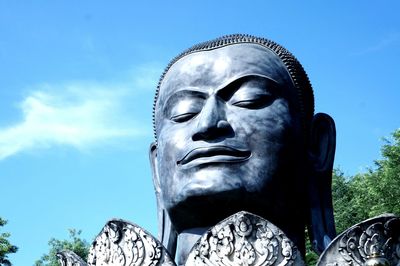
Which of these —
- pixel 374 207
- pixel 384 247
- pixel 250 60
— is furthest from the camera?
pixel 374 207

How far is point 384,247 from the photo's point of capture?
455cm

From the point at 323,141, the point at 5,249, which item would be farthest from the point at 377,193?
the point at 323,141

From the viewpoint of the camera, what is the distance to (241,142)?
536 centimetres

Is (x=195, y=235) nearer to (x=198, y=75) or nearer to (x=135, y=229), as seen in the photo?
(x=135, y=229)

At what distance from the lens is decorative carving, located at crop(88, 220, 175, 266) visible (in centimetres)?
478

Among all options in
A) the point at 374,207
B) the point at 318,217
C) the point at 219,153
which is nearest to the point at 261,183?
the point at 219,153

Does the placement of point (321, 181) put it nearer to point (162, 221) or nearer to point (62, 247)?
point (162, 221)

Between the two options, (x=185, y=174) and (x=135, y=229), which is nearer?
(x=135, y=229)

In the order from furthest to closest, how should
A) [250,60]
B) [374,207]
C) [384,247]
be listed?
[374,207] → [250,60] → [384,247]

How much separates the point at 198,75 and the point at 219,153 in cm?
75

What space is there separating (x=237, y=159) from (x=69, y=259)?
146 cm

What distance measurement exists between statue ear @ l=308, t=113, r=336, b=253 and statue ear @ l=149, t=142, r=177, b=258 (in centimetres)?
117

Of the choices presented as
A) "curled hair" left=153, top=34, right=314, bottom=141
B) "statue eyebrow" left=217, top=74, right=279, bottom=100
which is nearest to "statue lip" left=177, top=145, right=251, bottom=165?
"statue eyebrow" left=217, top=74, right=279, bottom=100

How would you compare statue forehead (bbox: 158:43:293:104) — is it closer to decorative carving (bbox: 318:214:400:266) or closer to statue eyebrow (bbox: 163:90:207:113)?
statue eyebrow (bbox: 163:90:207:113)
